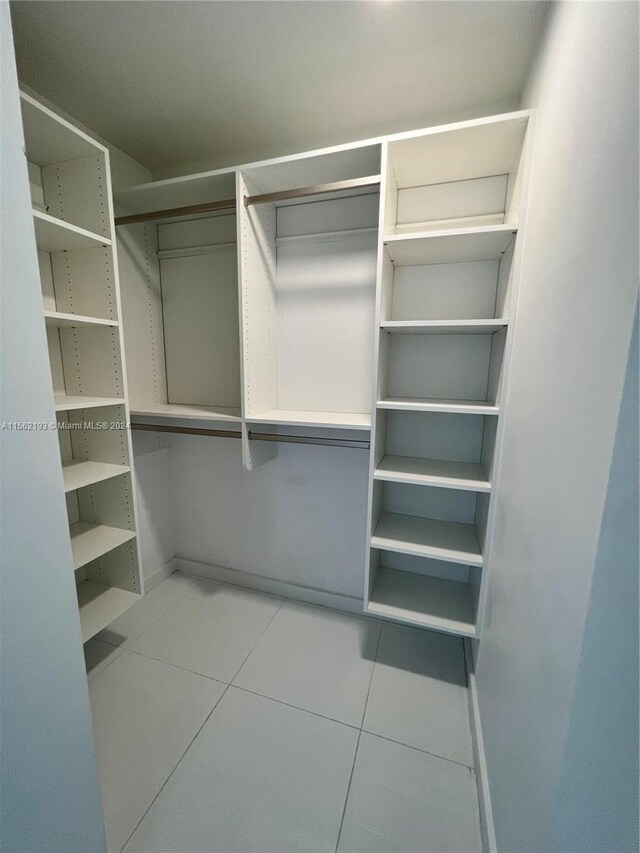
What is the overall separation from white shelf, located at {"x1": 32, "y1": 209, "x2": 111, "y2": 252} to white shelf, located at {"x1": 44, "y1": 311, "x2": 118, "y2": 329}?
0.30 m

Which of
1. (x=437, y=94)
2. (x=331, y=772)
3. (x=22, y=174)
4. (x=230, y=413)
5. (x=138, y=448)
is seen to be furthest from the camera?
(x=138, y=448)

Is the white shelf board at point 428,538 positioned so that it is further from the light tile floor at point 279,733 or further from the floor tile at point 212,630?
the floor tile at point 212,630

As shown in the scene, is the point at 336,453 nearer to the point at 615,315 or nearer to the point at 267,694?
the point at 267,694

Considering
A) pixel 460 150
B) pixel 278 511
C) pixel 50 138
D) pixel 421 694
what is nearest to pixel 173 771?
pixel 421 694

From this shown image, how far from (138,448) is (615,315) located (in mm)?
2286

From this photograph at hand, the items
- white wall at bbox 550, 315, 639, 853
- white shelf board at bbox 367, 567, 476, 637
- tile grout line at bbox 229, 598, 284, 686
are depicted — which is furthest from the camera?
tile grout line at bbox 229, 598, 284, 686

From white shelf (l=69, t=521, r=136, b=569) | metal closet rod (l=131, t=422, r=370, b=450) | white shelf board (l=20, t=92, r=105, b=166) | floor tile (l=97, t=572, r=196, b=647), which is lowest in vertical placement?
floor tile (l=97, t=572, r=196, b=647)

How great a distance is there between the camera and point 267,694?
1.55 m

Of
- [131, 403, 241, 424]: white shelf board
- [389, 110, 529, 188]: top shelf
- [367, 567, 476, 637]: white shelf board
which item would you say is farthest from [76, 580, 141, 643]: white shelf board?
[389, 110, 529, 188]: top shelf

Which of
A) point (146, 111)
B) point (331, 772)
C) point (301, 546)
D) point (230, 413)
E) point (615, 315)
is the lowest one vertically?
point (331, 772)

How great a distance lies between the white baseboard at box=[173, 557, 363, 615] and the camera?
6.75 ft

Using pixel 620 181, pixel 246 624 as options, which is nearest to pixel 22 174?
pixel 620 181

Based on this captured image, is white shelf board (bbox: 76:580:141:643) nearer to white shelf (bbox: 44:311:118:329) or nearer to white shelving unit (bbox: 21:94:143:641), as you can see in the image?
white shelving unit (bbox: 21:94:143:641)

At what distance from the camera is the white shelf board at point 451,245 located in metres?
1.22
